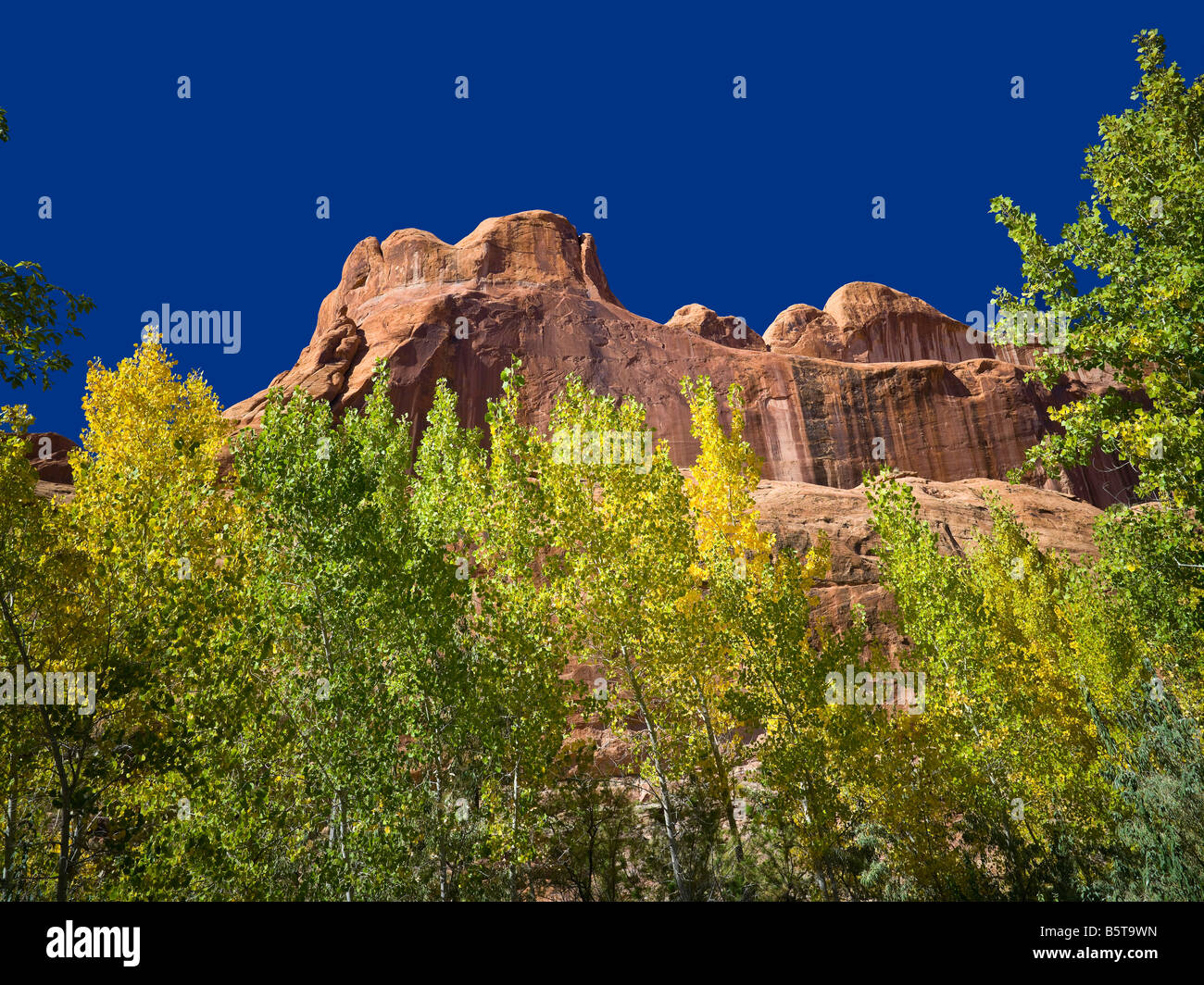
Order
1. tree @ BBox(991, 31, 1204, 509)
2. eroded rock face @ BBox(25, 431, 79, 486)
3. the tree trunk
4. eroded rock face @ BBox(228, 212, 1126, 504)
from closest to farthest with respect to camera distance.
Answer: tree @ BBox(991, 31, 1204, 509), the tree trunk, eroded rock face @ BBox(25, 431, 79, 486), eroded rock face @ BBox(228, 212, 1126, 504)

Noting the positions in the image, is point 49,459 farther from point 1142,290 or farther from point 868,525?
point 1142,290

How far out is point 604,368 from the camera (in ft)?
175

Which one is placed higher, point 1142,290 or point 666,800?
point 1142,290

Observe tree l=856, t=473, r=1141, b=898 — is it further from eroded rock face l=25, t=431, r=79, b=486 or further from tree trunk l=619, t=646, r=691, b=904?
eroded rock face l=25, t=431, r=79, b=486

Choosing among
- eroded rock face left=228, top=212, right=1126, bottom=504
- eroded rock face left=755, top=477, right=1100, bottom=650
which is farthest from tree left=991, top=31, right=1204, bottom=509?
eroded rock face left=228, top=212, right=1126, bottom=504

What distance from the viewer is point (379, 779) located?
888 cm

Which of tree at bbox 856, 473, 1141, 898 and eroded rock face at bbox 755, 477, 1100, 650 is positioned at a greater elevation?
eroded rock face at bbox 755, 477, 1100, 650

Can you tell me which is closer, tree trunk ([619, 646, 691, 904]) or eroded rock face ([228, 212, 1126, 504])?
tree trunk ([619, 646, 691, 904])

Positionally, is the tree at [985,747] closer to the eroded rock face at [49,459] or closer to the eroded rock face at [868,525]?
the eroded rock face at [868,525]

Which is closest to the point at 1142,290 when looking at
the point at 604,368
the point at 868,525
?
the point at 868,525

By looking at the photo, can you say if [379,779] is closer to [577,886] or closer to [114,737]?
[114,737]

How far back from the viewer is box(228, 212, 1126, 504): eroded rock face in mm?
49594
